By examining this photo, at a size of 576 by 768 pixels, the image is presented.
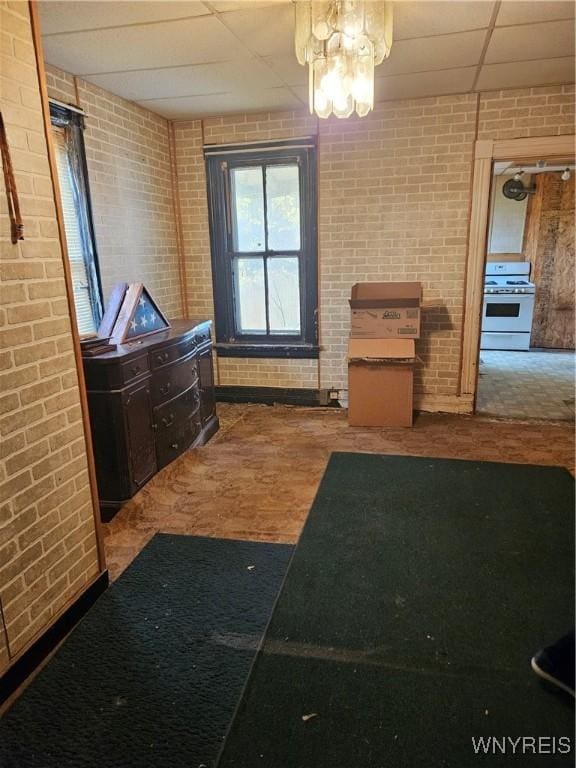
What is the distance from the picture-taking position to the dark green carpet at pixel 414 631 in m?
1.47

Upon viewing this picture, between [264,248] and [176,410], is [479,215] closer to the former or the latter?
[264,248]

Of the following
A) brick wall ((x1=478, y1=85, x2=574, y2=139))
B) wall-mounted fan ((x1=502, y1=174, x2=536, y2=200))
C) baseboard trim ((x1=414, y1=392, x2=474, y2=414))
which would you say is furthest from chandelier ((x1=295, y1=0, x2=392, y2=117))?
wall-mounted fan ((x1=502, y1=174, x2=536, y2=200))

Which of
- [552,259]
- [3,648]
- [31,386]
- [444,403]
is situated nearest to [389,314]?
[444,403]

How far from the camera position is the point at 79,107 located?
3.21 m

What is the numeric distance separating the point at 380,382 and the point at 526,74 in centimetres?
237

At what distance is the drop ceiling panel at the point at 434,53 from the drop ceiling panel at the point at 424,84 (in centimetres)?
11

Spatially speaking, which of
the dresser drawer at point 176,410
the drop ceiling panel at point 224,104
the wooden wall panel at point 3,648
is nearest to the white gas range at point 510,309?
the drop ceiling panel at point 224,104

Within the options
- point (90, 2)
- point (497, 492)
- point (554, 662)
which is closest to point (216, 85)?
point (90, 2)

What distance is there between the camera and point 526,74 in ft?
11.0

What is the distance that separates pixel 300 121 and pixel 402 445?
2.79 meters

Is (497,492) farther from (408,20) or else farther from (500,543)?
(408,20)

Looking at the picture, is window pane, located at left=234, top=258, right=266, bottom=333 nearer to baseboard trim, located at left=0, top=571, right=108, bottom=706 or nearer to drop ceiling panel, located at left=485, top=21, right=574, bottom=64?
drop ceiling panel, located at left=485, top=21, right=574, bottom=64

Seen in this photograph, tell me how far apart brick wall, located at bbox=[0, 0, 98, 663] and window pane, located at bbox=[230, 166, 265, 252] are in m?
2.82

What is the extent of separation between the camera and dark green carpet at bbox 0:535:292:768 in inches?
57.9
